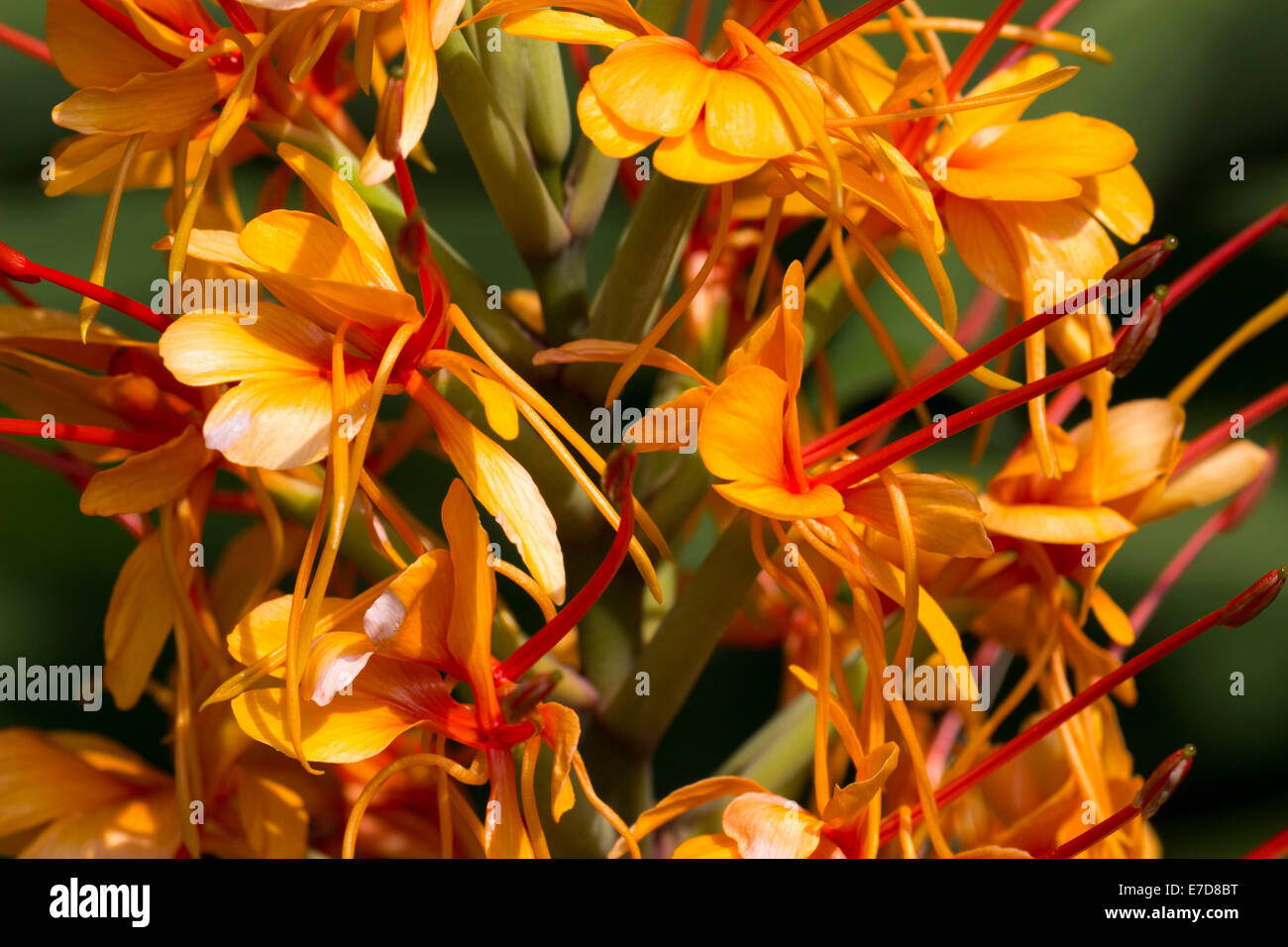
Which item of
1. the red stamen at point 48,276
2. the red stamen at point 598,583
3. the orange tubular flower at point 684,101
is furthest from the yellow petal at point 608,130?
the red stamen at point 48,276

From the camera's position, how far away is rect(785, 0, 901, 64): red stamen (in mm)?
461

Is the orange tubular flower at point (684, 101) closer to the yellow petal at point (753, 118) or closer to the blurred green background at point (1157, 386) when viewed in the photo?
the yellow petal at point (753, 118)

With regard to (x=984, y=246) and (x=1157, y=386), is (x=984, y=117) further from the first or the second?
(x=1157, y=386)

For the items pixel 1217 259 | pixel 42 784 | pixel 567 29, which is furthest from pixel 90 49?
pixel 1217 259

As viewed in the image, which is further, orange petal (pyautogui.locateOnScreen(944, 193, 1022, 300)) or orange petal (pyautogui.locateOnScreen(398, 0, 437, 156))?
orange petal (pyautogui.locateOnScreen(944, 193, 1022, 300))

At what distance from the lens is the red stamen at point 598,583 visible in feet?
1.38

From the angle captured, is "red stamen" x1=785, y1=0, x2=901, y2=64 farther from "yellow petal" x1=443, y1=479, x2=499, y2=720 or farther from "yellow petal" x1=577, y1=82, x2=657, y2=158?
"yellow petal" x1=443, y1=479, x2=499, y2=720

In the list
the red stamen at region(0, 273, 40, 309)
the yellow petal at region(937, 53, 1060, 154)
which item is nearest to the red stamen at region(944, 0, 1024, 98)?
the yellow petal at region(937, 53, 1060, 154)

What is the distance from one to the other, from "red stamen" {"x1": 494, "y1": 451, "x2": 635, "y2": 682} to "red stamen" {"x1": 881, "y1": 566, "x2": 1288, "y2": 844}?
0.18 metres

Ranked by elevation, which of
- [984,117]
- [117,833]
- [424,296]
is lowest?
[117,833]

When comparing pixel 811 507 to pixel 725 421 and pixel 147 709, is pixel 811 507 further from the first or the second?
pixel 147 709

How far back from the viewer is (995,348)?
1.53 ft

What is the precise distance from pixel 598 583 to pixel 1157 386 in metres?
0.72

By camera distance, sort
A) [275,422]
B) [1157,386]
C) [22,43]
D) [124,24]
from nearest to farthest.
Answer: [275,422] → [124,24] → [22,43] → [1157,386]
